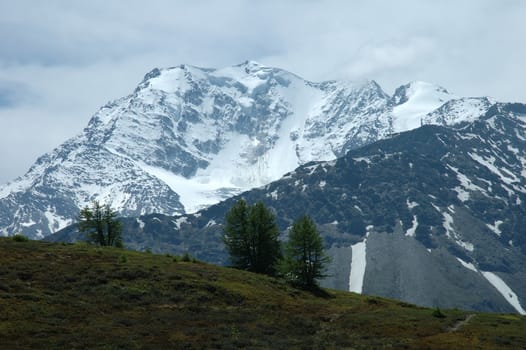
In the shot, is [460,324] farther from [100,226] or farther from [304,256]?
[100,226]

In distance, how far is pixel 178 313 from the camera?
70.8 metres

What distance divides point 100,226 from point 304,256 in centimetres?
4474

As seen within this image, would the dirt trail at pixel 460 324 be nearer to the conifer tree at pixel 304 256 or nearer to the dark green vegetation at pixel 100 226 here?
the conifer tree at pixel 304 256

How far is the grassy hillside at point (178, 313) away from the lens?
60.1 m

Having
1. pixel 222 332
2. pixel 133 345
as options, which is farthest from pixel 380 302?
pixel 133 345

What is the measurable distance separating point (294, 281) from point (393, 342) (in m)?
39.5

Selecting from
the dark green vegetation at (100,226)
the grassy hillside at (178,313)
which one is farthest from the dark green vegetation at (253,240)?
the dark green vegetation at (100,226)

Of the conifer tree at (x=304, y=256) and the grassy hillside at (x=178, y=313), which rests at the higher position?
the conifer tree at (x=304, y=256)

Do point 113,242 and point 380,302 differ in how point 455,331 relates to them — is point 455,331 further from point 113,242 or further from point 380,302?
point 113,242

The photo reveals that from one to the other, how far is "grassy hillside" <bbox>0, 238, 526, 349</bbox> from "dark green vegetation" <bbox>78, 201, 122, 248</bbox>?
29664 millimetres

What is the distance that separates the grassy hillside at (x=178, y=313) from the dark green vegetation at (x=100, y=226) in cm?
2966

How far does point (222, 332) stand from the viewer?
64.5 metres

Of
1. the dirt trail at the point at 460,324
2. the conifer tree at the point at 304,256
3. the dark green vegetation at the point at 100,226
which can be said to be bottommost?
the dirt trail at the point at 460,324

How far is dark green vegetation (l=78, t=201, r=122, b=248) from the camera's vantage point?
128 meters
